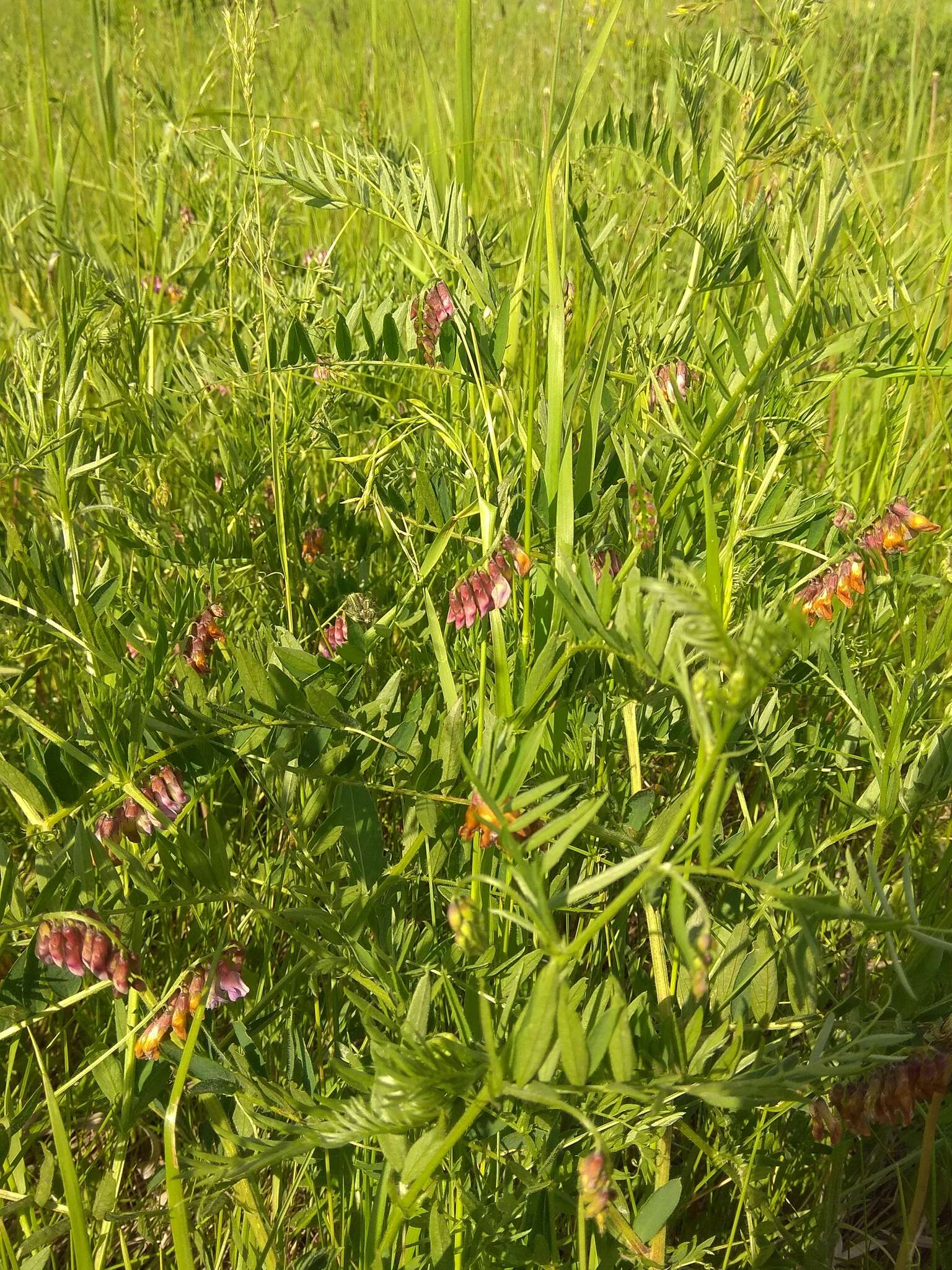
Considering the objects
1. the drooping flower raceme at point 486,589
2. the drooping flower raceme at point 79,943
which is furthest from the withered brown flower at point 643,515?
the drooping flower raceme at point 79,943

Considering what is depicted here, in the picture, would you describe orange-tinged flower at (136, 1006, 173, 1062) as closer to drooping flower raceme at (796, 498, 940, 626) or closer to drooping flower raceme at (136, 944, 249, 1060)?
drooping flower raceme at (136, 944, 249, 1060)

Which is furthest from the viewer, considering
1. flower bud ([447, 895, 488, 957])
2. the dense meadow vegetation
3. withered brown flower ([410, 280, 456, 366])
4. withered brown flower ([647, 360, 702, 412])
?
withered brown flower ([410, 280, 456, 366])

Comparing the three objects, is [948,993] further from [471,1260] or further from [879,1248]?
[471,1260]

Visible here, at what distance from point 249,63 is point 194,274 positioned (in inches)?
46.6

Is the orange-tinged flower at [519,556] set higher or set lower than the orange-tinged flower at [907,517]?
higher

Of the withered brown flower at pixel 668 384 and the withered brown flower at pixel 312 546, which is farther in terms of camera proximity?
the withered brown flower at pixel 312 546

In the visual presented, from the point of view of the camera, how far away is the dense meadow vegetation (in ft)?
2.78

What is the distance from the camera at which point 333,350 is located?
5.06 ft

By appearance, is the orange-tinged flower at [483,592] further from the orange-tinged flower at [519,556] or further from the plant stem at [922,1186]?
the plant stem at [922,1186]

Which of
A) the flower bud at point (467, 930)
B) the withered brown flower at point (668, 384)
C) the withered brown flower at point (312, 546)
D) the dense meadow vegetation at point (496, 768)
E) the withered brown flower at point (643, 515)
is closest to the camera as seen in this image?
the flower bud at point (467, 930)

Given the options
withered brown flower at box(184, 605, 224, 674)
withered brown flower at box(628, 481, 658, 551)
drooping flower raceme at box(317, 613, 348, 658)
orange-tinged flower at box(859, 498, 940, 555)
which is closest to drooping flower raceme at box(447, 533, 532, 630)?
withered brown flower at box(628, 481, 658, 551)

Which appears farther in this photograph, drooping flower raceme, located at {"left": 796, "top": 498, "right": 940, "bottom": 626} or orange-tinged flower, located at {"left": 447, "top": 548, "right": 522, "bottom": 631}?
drooping flower raceme, located at {"left": 796, "top": 498, "right": 940, "bottom": 626}

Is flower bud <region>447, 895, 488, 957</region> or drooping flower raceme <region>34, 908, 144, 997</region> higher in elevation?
flower bud <region>447, 895, 488, 957</region>

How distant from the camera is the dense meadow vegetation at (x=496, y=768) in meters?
0.85
